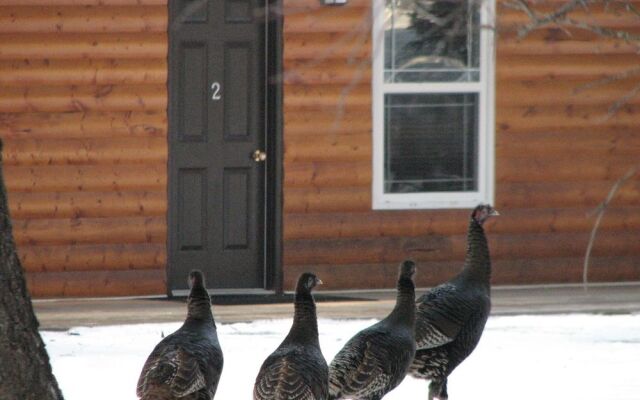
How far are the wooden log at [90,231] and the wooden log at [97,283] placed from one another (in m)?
0.25

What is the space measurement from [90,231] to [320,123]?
203cm

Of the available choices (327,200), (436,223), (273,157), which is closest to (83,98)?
(273,157)

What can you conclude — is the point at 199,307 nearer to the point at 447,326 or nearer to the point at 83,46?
the point at 447,326

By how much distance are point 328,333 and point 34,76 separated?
3.14 metres

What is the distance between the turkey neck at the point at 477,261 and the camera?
7773mm

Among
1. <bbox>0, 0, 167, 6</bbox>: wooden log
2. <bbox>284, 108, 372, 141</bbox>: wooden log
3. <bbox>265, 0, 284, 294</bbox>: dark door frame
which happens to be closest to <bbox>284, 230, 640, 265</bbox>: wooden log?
<bbox>265, 0, 284, 294</bbox>: dark door frame

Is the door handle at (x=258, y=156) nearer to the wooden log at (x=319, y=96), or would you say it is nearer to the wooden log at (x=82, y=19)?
the wooden log at (x=319, y=96)

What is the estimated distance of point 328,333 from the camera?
33.5ft

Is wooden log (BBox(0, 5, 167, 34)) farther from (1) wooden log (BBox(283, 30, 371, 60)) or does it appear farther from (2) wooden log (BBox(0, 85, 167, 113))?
(1) wooden log (BBox(283, 30, 371, 60))

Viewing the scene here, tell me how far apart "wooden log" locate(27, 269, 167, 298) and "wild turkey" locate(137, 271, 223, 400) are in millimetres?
4814

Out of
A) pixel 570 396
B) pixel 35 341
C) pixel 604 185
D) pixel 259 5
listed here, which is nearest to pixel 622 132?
pixel 604 185

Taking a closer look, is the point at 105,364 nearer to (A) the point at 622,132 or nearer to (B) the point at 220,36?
(B) the point at 220,36

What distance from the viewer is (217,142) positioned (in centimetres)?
1180

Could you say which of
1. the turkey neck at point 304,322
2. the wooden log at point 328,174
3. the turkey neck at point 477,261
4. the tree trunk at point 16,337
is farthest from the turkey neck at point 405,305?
the wooden log at point 328,174
